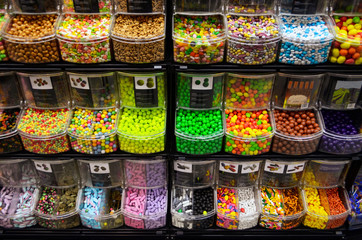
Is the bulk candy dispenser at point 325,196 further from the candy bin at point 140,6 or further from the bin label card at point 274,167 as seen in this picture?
the candy bin at point 140,6

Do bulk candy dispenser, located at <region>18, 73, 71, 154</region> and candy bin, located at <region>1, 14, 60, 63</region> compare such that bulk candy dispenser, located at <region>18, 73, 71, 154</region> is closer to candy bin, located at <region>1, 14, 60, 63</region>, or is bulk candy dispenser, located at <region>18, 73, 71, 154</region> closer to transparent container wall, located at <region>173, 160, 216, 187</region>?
candy bin, located at <region>1, 14, 60, 63</region>

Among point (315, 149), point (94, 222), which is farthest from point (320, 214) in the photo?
point (94, 222)

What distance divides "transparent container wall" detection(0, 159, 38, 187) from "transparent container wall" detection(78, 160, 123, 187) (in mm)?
407

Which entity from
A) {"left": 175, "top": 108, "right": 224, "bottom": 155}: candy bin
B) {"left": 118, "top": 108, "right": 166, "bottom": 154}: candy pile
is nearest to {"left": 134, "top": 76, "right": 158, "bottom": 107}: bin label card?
{"left": 118, "top": 108, "right": 166, "bottom": 154}: candy pile

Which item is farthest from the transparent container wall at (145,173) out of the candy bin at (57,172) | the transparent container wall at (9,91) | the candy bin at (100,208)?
the transparent container wall at (9,91)

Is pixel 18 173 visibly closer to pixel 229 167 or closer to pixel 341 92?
pixel 229 167

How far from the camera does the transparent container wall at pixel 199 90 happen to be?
2203 millimetres

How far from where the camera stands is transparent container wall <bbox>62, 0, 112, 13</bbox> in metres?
2.08

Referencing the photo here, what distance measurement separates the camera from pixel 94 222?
2662 millimetres

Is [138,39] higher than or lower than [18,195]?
higher

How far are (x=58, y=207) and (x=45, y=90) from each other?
96 cm

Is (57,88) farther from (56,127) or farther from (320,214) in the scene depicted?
(320,214)

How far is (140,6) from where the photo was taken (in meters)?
2.06

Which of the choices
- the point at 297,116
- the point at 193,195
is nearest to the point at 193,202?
the point at 193,195
